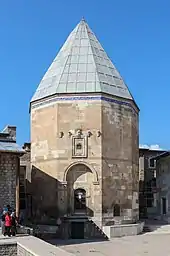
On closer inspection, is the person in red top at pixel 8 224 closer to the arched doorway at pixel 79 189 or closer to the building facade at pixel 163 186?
the arched doorway at pixel 79 189

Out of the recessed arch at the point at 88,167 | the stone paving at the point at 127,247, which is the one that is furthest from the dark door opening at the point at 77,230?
the recessed arch at the point at 88,167

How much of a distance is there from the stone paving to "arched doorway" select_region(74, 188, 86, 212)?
108 inches

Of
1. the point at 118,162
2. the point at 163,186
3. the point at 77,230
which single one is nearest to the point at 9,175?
the point at 77,230

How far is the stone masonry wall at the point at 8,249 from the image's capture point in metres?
13.6

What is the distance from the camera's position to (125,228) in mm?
23297

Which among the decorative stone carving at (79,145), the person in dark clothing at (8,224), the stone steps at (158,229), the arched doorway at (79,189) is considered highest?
the decorative stone carving at (79,145)

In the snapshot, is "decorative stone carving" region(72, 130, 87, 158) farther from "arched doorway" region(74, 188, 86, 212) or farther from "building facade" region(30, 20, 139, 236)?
"arched doorway" region(74, 188, 86, 212)

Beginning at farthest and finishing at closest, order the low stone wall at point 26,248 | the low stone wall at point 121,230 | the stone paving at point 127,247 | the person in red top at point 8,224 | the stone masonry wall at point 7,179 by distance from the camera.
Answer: the low stone wall at point 121,230, the stone masonry wall at point 7,179, the stone paving at point 127,247, the person in red top at point 8,224, the low stone wall at point 26,248

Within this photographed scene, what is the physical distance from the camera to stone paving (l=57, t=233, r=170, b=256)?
1778cm

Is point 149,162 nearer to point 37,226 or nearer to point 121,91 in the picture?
point 121,91

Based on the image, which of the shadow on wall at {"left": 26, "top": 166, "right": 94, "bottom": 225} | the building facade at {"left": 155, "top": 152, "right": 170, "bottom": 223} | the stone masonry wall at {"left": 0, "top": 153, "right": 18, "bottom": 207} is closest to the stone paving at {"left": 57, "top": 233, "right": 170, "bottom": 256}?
the shadow on wall at {"left": 26, "top": 166, "right": 94, "bottom": 225}

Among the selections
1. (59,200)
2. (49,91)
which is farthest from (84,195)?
(49,91)

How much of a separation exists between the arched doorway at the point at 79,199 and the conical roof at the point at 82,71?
566 centimetres

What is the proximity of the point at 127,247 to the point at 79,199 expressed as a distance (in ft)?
17.3
